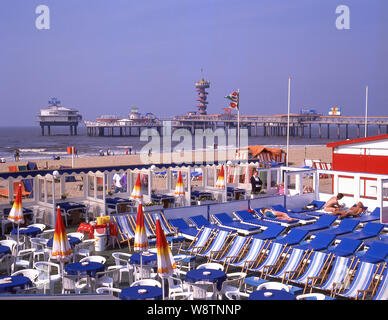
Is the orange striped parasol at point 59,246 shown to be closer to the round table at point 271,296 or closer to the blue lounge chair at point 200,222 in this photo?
the round table at point 271,296

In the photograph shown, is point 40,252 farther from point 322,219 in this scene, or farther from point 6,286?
point 322,219

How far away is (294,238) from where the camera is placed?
1005 cm

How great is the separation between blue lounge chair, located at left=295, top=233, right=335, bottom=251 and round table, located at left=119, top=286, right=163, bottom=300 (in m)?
4.23

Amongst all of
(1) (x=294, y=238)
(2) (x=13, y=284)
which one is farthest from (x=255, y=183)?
(2) (x=13, y=284)

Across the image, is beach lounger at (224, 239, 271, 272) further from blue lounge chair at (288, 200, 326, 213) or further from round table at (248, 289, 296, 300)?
blue lounge chair at (288, 200, 326, 213)

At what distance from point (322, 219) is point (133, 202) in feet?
18.4

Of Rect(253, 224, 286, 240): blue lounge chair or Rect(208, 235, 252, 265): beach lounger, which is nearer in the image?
Rect(208, 235, 252, 265): beach lounger

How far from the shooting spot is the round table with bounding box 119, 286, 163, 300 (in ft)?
19.2

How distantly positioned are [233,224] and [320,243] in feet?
9.08

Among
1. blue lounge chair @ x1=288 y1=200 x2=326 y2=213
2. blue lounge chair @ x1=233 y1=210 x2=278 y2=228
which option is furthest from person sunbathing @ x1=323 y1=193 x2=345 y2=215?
blue lounge chair @ x1=233 y1=210 x2=278 y2=228

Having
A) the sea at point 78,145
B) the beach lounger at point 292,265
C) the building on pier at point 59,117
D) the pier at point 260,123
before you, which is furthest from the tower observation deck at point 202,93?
the beach lounger at point 292,265

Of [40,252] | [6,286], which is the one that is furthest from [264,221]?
[6,286]

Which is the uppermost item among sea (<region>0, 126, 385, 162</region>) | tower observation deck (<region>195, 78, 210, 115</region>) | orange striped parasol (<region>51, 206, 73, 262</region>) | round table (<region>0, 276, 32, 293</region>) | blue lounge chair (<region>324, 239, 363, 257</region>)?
tower observation deck (<region>195, 78, 210, 115</region>)

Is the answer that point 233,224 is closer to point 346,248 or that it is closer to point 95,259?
point 346,248
